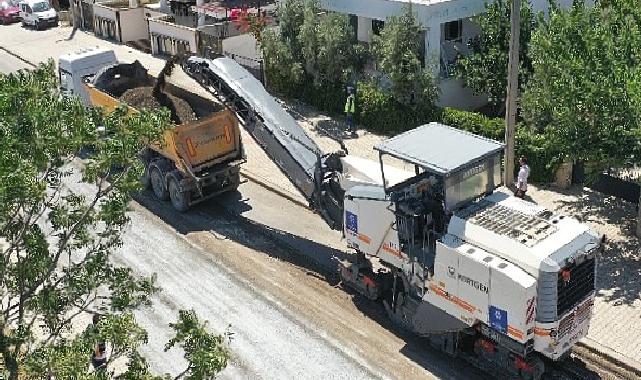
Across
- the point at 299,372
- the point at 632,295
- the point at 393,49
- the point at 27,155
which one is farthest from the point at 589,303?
the point at 393,49

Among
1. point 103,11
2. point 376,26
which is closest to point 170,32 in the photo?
point 103,11

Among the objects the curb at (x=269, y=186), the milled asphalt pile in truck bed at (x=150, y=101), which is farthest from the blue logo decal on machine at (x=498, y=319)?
the milled asphalt pile in truck bed at (x=150, y=101)

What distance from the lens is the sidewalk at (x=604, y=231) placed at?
A: 14516 millimetres

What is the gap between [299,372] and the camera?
547 inches

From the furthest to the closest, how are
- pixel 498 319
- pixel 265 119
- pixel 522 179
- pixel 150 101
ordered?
pixel 150 101 → pixel 522 179 → pixel 265 119 → pixel 498 319

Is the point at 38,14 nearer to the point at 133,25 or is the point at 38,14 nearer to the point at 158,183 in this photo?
the point at 133,25

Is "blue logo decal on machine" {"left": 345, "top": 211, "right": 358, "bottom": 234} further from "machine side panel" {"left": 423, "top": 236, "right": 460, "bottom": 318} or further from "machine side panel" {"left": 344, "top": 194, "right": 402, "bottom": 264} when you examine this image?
"machine side panel" {"left": 423, "top": 236, "right": 460, "bottom": 318}

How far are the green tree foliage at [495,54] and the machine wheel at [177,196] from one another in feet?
32.0

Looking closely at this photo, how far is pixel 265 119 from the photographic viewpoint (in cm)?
1814

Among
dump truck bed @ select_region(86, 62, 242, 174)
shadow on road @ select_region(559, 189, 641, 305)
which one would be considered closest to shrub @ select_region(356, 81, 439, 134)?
shadow on road @ select_region(559, 189, 641, 305)

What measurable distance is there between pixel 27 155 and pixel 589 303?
9.45 metres

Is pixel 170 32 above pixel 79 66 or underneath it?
underneath

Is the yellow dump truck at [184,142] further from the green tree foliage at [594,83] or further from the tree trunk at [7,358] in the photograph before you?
the tree trunk at [7,358]

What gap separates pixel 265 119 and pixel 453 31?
10.9 meters
